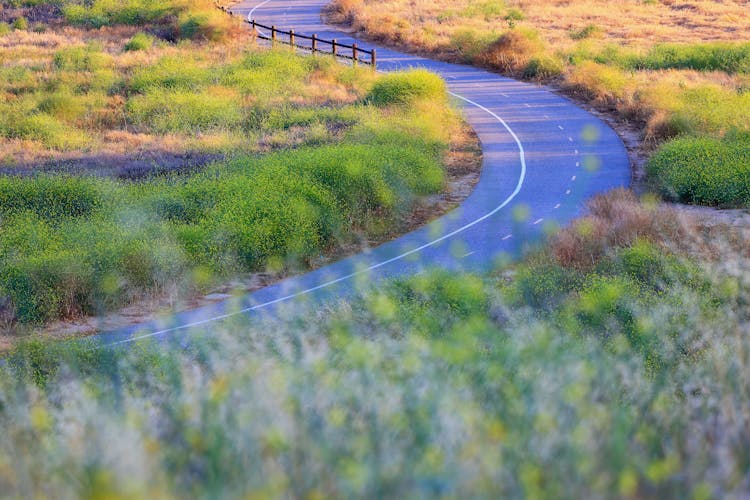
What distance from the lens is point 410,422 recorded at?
5.16m

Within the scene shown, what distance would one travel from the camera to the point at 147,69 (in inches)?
1342

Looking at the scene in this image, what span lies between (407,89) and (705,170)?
11320mm

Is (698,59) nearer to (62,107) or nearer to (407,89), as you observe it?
(407,89)

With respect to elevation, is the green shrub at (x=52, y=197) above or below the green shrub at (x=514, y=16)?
below

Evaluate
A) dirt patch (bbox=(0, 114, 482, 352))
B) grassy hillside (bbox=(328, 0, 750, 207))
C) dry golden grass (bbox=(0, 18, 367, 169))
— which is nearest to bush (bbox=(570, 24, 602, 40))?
grassy hillside (bbox=(328, 0, 750, 207))

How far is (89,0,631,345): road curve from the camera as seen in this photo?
14.5 meters

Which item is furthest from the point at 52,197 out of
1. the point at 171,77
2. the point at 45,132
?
the point at 171,77

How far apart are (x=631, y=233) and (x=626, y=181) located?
619cm

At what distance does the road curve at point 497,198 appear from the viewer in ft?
47.6

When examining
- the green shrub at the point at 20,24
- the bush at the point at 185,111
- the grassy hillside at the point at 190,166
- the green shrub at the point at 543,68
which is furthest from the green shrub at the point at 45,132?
the green shrub at the point at 20,24

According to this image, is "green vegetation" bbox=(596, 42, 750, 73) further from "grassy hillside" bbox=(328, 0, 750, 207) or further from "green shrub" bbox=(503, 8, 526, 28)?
"green shrub" bbox=(503, 8, 526, 28)

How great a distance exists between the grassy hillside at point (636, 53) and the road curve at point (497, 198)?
147cm

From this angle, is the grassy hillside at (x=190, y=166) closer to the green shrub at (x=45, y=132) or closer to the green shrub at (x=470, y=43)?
the green shrub at (x=45, y=132)

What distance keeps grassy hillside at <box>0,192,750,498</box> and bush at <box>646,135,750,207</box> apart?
8.62 metres
